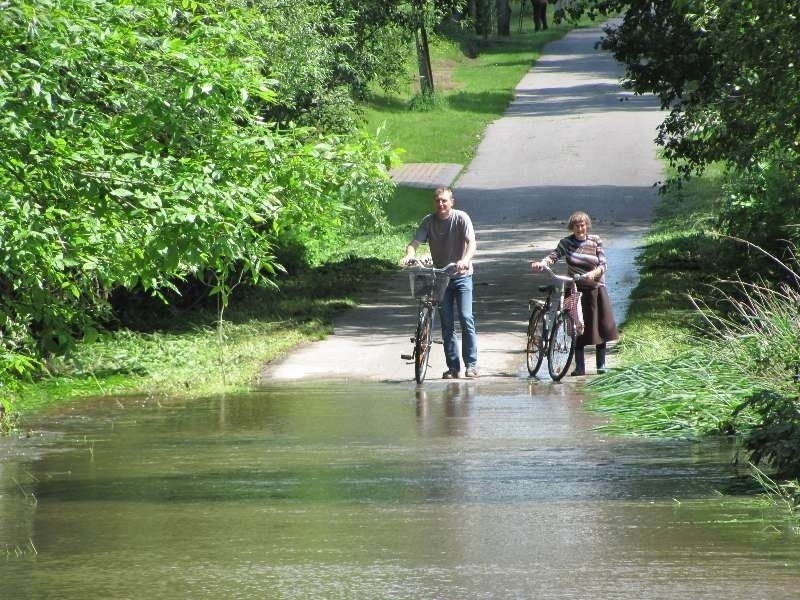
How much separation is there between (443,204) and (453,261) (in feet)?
1.81

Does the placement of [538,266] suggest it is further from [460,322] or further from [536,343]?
[460,322]

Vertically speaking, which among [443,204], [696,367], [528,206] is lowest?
[528,206]

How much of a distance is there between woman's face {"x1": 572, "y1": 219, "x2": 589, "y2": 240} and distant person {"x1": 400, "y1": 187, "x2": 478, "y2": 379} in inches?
38.8

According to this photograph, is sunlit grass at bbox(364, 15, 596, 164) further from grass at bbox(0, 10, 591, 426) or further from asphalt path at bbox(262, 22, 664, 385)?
grass at bbox(0, 10, 591, 426)

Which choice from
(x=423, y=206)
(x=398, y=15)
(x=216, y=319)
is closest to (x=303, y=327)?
(x=216, y=319)

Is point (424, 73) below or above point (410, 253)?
above

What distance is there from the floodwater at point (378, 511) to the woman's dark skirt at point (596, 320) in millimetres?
2177

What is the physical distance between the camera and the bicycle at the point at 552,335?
565 inches

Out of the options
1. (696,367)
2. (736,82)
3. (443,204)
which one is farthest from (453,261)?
(736,82)

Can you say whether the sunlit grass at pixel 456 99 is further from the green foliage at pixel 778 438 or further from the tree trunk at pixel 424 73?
the green foliage at pixel 778 438

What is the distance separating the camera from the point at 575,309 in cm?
1448

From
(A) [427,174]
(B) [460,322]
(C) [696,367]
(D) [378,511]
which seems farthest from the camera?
(A) [427,174]

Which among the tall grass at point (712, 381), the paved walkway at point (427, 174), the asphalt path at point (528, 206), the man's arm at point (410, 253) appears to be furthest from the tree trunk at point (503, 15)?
the tall grass at point (712, 381)

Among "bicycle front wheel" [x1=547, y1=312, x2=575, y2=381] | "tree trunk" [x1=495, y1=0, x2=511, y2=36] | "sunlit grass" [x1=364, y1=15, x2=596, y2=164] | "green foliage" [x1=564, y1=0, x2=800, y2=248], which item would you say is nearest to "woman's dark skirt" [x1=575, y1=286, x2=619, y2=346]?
"bicycle front wheel" [x1=547, y1=312, x2=575, y2=381]
